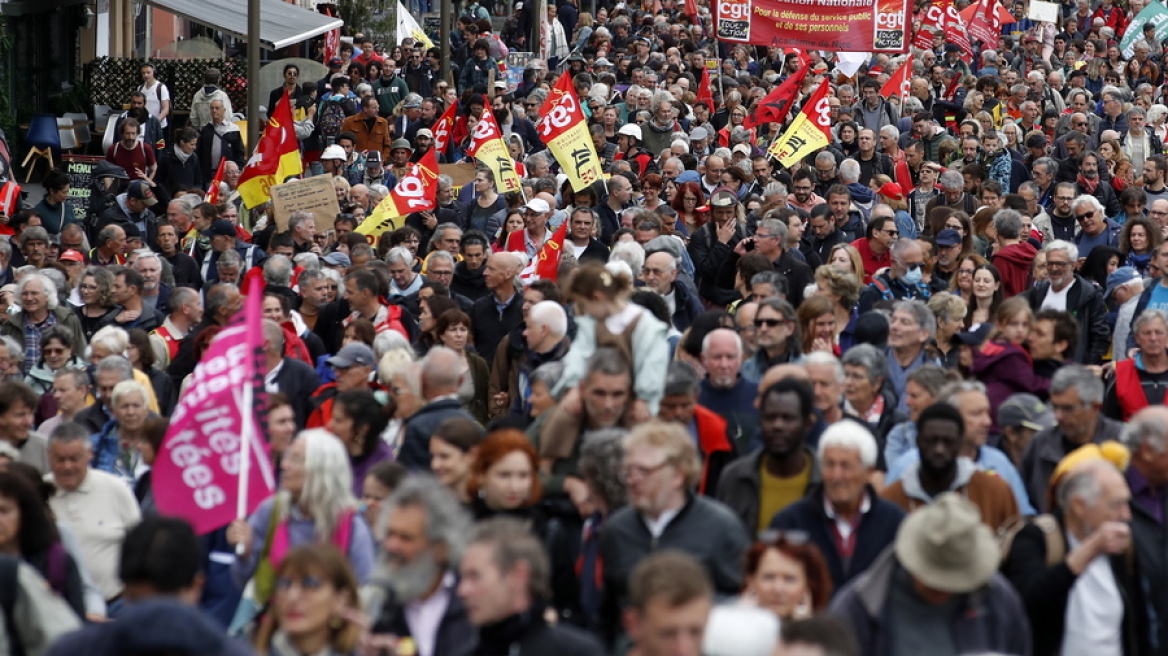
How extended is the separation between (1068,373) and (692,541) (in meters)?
2.45

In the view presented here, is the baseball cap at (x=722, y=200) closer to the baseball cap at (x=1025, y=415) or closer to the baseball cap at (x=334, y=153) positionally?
the baseball cap at (x=1025, y=415)

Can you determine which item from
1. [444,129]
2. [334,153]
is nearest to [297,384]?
[334,153]

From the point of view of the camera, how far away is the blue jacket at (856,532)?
662 cm

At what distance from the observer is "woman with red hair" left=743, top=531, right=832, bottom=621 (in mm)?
5730

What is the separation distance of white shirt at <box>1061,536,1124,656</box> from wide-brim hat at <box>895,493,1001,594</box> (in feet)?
1.93

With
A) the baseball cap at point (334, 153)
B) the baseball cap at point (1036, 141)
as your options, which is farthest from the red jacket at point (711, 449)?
the baseball cap at point (334, 153)

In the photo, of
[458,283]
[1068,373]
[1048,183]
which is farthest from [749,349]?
[1048,183]

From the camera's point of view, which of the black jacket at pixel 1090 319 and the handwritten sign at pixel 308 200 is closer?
the black jacket at pixel 1090 319

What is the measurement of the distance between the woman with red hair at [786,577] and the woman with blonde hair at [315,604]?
1214 mm

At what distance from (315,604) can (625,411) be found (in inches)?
93.6

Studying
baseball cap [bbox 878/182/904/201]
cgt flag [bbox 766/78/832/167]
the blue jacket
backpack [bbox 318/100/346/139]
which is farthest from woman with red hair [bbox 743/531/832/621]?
backpack [bbox 318/100/346/139]

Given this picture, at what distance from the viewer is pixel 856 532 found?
6672mm

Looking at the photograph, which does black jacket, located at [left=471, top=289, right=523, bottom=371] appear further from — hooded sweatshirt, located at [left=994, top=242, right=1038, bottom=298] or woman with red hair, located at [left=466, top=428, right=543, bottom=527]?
woman with red hair, located at [left=466, top=428, right=543, bottom=527]

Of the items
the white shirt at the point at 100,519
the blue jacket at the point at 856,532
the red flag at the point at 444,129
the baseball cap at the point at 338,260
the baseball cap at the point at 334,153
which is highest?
the red flag at the point at 444,129
